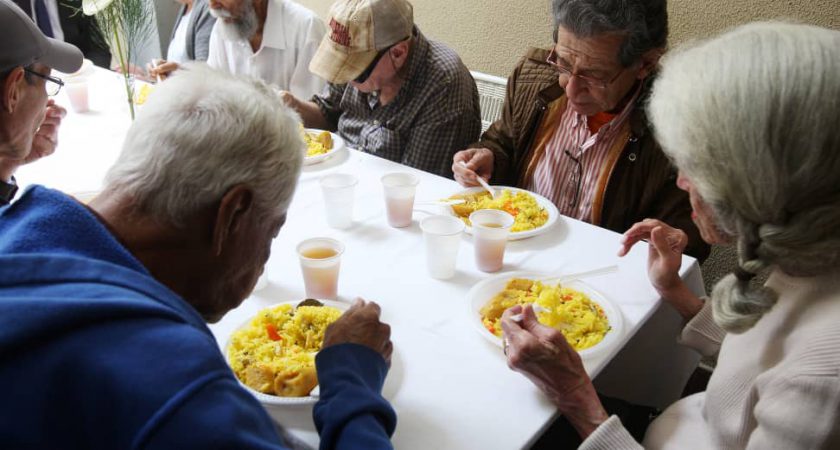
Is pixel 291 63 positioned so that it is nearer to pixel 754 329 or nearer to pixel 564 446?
pixel 564 446

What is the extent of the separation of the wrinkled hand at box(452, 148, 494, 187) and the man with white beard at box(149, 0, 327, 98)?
132 centimetres

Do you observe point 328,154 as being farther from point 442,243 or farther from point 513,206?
point 442,243

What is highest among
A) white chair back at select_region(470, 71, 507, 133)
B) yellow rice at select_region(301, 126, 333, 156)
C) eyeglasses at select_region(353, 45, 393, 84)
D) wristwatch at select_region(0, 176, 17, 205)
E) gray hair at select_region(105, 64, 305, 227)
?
gray hair at select_region(105, 64, 305, 227)

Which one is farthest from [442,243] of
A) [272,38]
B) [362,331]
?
[272,38]

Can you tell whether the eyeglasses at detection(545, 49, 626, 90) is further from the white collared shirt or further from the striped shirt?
the white collared shirt

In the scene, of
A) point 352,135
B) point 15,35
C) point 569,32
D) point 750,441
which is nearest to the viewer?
point 750,441

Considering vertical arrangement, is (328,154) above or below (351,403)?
below

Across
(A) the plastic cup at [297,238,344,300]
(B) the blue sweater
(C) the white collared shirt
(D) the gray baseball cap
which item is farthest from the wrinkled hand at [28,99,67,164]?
(B) the blue sweater

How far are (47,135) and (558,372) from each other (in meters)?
1.94

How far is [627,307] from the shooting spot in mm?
1469

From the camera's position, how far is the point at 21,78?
169 centimetres

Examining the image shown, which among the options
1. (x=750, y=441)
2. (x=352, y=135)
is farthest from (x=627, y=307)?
(x=352, y=135)

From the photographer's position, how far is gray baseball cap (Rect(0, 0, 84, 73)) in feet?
5.08

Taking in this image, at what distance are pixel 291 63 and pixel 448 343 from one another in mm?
2347
